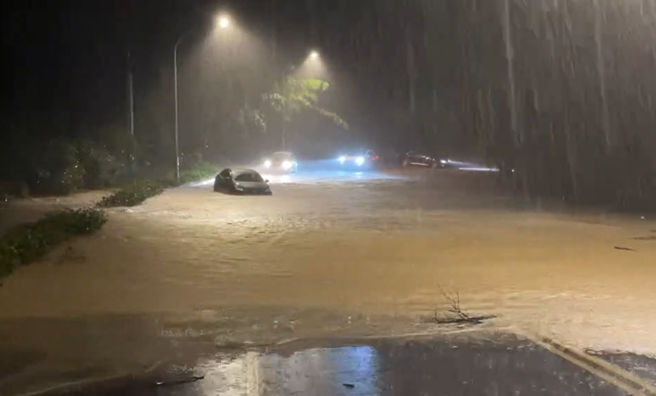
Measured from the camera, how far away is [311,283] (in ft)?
46.4

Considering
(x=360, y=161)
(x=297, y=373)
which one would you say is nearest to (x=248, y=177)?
(x=297, y=373)

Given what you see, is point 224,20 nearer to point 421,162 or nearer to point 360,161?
point 360,161

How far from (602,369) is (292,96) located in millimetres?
59838

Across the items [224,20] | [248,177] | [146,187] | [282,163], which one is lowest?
[146,187]

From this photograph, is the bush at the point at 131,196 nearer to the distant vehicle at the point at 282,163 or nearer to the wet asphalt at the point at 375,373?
the distant vehicle at the point at 282,163

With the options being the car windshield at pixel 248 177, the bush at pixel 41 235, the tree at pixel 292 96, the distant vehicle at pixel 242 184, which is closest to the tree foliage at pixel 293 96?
the tree at pixel 292 96

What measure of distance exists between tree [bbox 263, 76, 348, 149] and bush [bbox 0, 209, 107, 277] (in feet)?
139

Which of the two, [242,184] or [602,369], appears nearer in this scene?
[602,369]

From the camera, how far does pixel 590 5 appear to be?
97.5ft

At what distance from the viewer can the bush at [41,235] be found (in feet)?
49.7

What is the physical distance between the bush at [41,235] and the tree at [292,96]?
4239 centimetres

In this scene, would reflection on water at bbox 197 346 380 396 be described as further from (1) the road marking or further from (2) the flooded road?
(1) the road marking

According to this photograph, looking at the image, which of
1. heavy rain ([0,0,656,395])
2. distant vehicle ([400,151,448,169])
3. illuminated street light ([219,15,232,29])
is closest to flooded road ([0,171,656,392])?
heavy rain ([0,0,656,395])

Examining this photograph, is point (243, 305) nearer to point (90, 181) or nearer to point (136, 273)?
point (136, 273)
